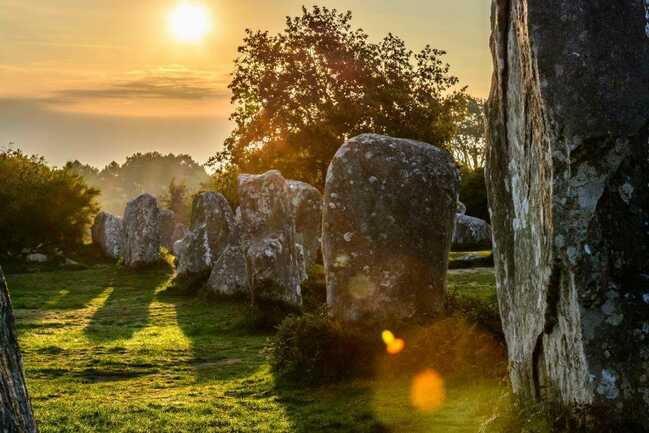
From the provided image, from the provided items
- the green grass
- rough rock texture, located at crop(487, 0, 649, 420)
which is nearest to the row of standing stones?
the green grass

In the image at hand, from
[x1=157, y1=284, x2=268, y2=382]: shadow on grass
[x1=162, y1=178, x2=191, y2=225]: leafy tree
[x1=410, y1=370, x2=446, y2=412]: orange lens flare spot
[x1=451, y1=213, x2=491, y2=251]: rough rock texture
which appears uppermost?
[x1=162, y1=178, x2=191, y2=225]: leafy tree

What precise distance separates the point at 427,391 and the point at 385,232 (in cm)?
264

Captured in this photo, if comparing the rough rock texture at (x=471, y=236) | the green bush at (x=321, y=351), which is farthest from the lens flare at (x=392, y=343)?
the rough rock texture at (x=471, y=236)

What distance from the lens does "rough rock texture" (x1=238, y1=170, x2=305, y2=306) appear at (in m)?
19.0

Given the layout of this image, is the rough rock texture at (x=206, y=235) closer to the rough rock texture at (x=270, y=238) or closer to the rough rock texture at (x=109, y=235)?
the rough rock texture at (x=270, y=238)

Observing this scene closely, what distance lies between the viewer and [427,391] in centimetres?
1129

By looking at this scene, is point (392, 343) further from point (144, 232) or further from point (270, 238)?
point (144, 232)

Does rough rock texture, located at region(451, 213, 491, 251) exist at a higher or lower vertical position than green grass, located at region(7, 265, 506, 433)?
higher

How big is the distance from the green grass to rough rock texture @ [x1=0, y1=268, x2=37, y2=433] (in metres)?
5.34

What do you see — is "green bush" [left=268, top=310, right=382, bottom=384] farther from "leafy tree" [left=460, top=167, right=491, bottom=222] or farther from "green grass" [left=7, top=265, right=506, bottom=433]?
"leafy tree" [left=460, top=167, right=491, bottom=222]

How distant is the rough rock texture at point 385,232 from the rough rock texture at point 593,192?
648 centimetres

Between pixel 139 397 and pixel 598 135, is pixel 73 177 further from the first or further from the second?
pixel 598 135

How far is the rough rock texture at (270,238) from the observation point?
747 inches

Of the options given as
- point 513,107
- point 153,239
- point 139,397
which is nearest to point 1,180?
point 153,239
